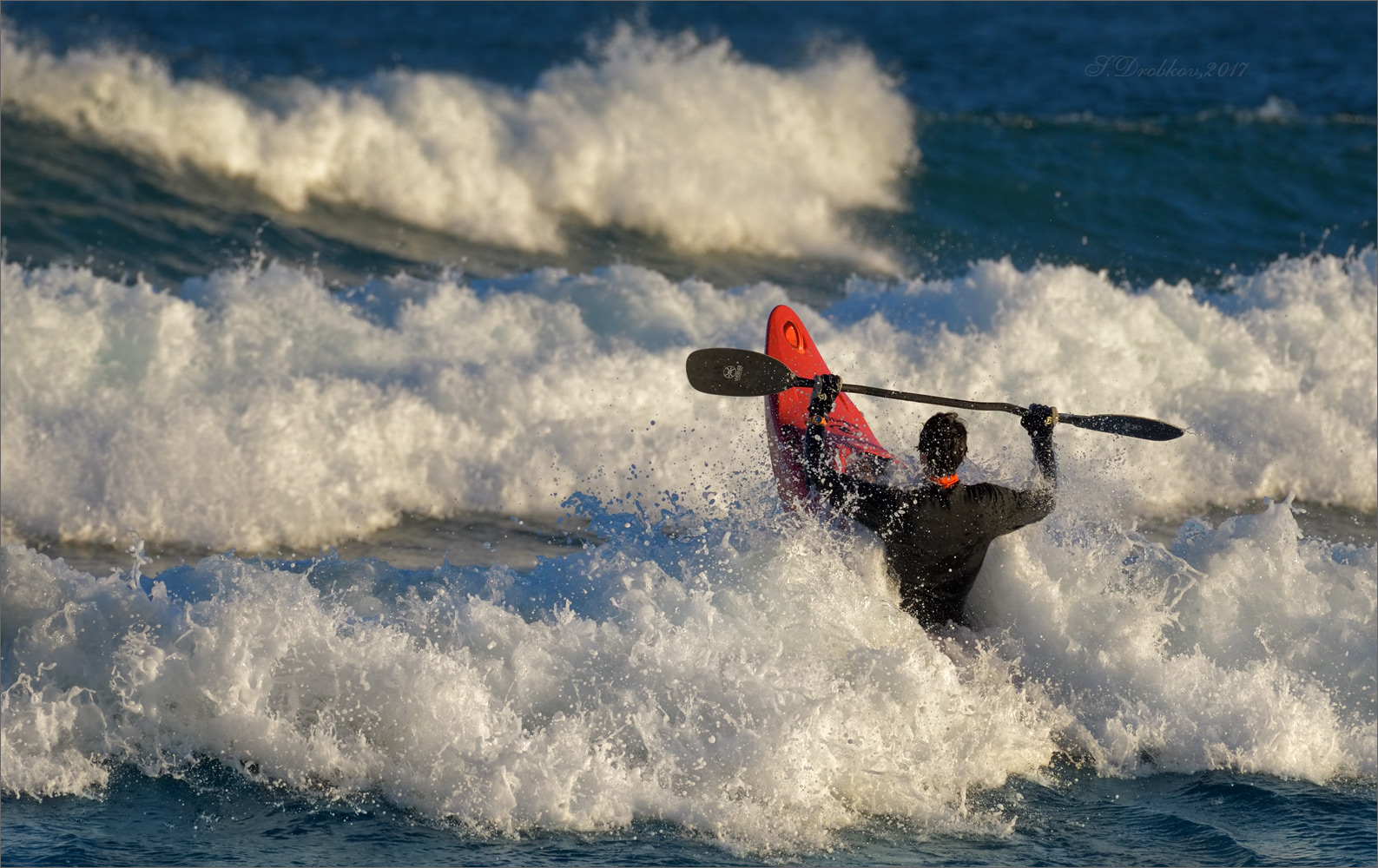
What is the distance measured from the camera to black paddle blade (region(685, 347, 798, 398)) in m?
5.21

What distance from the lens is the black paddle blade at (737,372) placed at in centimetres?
521

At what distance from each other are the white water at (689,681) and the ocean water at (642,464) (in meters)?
0.01

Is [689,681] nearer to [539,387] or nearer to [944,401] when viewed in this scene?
[944,401]

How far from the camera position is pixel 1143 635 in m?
4.95

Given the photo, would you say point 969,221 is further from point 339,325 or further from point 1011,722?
point 1011,722

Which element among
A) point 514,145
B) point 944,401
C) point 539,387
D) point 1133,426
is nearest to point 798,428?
point 944,401

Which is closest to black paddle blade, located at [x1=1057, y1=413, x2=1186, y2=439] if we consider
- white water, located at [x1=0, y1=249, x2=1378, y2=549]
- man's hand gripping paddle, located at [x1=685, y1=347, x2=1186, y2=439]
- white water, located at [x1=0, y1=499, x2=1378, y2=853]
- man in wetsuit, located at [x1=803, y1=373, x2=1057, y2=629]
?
man's hand gripping paddle, located at [x1=685, y1=347, x2=1186, y2=439]

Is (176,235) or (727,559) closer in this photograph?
(727,559)

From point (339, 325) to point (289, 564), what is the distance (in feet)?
10.4

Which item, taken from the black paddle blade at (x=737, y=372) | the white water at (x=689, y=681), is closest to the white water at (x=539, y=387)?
the black paddle blade at (x=737, y=372)

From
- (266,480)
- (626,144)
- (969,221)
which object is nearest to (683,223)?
(626,144)

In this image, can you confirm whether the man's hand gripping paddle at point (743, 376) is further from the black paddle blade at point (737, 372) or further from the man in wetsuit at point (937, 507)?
the man in wetsuit at point (937, 507)

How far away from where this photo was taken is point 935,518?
4527 millimetres

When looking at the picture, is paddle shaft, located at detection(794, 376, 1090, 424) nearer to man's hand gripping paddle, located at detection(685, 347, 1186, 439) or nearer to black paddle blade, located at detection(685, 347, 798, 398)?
man's hand gripping paddle, located at detection(685, 347, 1186, 439)
